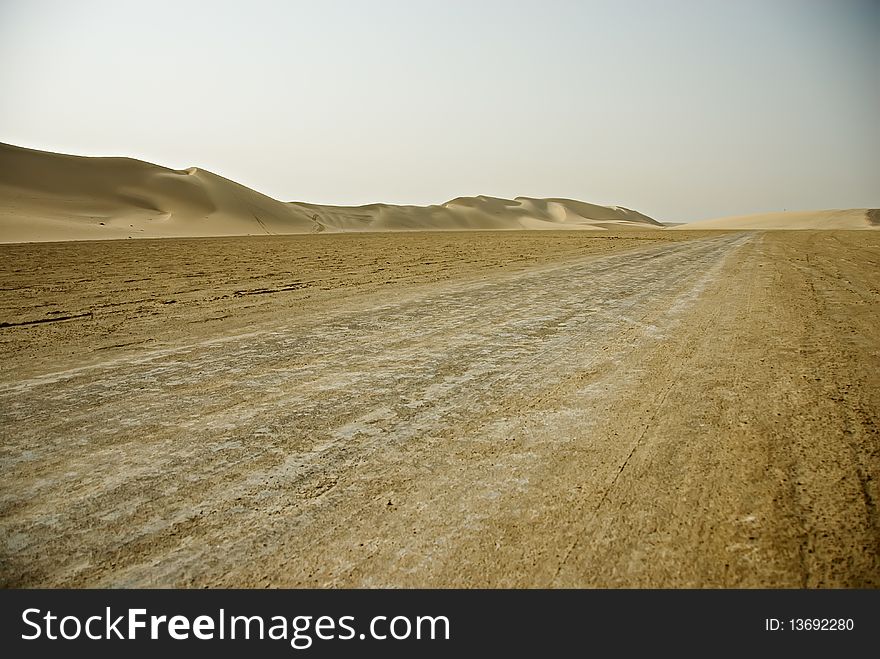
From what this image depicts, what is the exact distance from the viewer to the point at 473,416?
139 inches

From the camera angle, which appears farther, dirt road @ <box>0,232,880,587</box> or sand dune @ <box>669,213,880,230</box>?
sand dune @ <box>669,213,880,230</box>

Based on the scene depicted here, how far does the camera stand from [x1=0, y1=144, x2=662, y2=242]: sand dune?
160 ft

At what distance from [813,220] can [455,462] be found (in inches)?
4171

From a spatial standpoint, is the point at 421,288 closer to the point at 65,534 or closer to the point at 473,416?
the point at 473,416

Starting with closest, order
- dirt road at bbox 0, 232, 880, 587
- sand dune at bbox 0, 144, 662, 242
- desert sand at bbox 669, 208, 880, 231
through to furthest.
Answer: dirt road at bbox 0, 232, 880, 587 < sand dune at bbox 0, 144, 662, 242 < desert sand at bbox 669, 208, 880, 231

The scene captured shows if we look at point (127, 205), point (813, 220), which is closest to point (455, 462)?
point (127, 205)

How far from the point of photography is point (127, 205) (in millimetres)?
70250

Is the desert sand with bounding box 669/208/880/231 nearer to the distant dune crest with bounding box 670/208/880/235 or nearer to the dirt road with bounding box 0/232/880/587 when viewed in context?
the distant dune crest with bounding box 670/208/880/235

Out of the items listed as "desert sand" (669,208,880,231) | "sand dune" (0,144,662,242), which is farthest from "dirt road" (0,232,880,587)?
"desert sand" (669,208,880,231)

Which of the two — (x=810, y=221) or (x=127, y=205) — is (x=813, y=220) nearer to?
(x=810, y=221)

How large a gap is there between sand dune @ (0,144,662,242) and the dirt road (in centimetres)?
4062

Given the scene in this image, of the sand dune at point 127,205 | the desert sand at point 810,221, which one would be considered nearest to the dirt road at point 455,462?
the sand dune at point 127,205

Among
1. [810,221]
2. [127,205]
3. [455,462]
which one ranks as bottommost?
[455,462]

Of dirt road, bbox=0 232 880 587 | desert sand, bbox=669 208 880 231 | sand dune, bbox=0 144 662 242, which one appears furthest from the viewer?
desert sand, bbox=669 208 880 231
